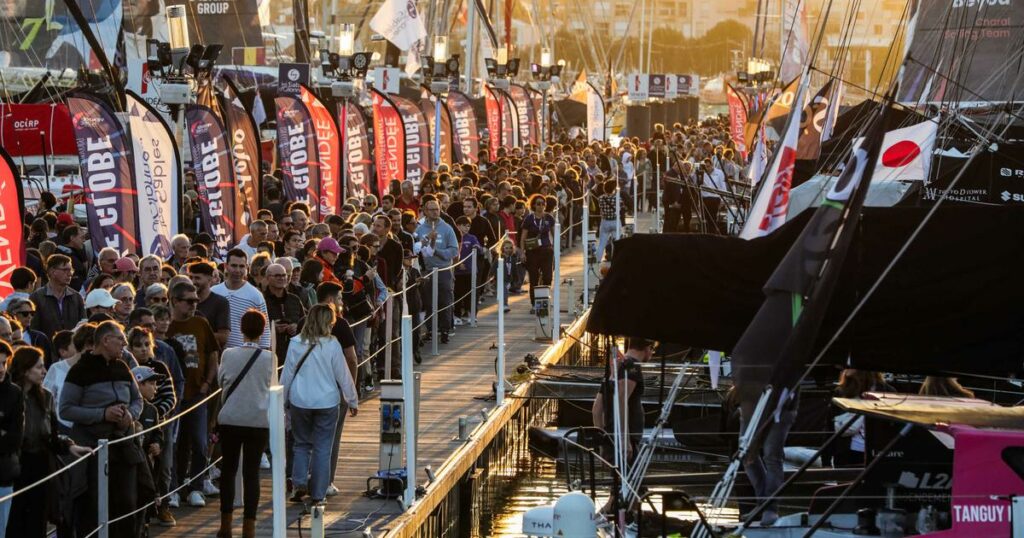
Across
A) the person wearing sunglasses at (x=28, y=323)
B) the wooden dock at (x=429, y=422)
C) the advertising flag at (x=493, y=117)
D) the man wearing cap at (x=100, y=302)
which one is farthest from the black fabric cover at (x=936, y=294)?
the advertising flag at (x=493, y=117)

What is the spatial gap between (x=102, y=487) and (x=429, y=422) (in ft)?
21.7

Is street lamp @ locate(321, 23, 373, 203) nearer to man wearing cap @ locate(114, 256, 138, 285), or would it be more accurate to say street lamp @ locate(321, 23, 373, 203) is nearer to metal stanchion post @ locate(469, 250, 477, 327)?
metal stanchion post @ locate(469, 250, 477, 327)

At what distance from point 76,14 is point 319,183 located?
198 inches

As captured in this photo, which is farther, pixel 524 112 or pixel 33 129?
pixel 524 112

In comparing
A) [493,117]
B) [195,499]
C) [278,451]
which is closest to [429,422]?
[195,499]

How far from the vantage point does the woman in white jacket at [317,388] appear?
12367mm

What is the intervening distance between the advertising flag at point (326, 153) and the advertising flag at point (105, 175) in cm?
640

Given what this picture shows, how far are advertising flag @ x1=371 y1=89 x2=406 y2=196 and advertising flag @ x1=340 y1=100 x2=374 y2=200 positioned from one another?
212 cm

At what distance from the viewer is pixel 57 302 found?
1377cm

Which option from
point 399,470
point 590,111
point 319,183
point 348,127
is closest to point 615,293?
point 399,470

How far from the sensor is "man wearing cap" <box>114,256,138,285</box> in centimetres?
1452

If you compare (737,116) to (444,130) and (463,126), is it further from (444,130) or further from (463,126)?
(444,130)

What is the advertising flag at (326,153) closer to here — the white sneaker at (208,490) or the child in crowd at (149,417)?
the white sneaker at (208,490)

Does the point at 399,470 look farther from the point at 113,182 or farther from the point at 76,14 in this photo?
the point at 76,14
